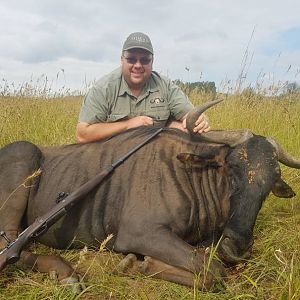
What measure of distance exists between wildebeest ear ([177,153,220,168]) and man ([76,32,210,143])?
4.72ft

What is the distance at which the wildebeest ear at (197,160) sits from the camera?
400 centimetres

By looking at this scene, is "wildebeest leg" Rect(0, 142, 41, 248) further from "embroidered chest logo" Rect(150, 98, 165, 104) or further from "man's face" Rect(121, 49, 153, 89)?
"embroidered chest logo" Rect(150, 98, 165, 104)

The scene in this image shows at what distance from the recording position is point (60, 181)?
436cm

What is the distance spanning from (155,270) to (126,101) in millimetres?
2739

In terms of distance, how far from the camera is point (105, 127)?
543 cm

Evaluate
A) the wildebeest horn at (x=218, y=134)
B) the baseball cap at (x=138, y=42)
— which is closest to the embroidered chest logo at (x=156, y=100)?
the baseball cap at (x=138, y=42)

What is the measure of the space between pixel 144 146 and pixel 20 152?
1.15m

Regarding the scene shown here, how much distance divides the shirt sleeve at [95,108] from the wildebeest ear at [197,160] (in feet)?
6.31

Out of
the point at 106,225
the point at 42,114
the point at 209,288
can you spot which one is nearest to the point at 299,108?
the point at 42,114

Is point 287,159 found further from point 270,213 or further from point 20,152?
point 20,152

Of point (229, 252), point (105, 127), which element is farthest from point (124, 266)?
point (105, 127)

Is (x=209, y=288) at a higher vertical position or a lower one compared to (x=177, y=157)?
lower

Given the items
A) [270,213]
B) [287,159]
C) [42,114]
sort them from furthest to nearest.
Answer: [42,114] < [270,213] < [287,159]

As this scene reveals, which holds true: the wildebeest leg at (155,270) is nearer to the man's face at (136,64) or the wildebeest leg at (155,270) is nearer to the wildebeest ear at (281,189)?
the wildebeest ear at (281,189)
